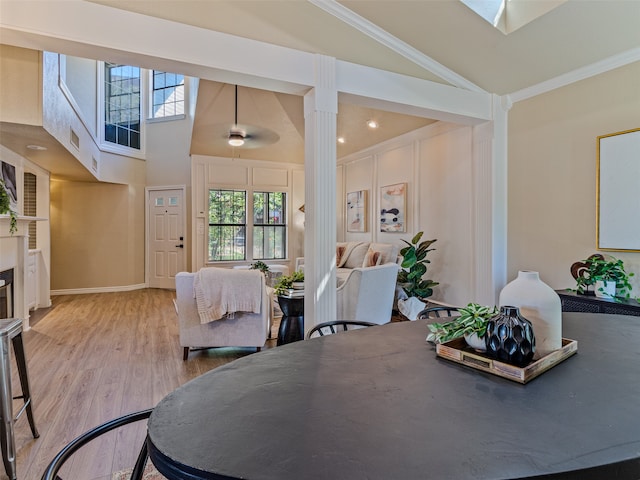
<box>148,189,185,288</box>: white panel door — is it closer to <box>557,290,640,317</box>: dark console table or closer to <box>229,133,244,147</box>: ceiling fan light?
<box>229,133,244,147</box>: ceiling fan light

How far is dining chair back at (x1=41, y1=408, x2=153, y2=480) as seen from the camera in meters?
0.72

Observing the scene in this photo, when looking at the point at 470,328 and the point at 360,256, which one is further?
the point at 360,256

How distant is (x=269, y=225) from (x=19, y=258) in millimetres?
3979

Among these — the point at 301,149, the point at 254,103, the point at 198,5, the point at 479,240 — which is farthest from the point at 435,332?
the point at 301,149

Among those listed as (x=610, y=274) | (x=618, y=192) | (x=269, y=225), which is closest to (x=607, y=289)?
(x=610, y=274)

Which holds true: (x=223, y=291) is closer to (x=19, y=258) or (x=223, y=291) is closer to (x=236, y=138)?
(x=236, y=138)

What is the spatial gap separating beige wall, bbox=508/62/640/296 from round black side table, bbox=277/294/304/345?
2.38 m

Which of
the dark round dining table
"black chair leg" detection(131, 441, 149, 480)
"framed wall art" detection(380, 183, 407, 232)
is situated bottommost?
"black chair leg" detection(131, 441, 149, 480)

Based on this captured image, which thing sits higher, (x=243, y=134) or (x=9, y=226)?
(x=243, y=134)

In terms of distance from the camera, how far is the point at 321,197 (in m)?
2.94

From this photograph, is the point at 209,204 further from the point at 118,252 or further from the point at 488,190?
the point at 488,190

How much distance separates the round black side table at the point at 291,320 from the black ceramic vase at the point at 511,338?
8.32 ft

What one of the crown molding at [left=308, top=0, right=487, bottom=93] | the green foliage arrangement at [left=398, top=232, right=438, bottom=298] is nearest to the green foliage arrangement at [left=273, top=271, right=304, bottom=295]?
the green foliage arrangement at [left=398, top=232, right=438, bottom=298]

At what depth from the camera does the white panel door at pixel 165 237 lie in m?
7.33
